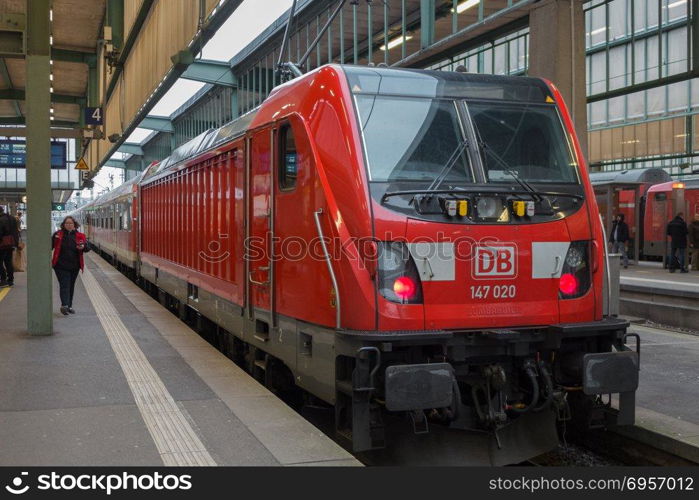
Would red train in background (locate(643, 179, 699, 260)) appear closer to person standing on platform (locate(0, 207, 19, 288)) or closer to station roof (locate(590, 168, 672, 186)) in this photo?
station roof (locate(590, 168, 672, 186))

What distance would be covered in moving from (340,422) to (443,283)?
1.23 m

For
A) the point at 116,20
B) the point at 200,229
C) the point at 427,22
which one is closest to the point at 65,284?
the point at 200,229

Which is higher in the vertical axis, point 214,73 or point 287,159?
point 214,73

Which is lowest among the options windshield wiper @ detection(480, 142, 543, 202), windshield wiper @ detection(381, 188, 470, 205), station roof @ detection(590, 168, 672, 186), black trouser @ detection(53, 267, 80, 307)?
black trouser @ detection(53, 267, 80, 307)

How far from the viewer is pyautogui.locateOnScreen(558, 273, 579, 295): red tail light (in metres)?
5.98

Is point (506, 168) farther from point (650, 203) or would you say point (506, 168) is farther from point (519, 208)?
point (650, 203)

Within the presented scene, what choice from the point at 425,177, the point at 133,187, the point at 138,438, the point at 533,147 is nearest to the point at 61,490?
the point at 138,438

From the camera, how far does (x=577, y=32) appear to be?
1305cm

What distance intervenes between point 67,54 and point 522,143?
17183 mm

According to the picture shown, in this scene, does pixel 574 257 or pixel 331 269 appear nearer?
pixel 331 269

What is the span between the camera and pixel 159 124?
140ft

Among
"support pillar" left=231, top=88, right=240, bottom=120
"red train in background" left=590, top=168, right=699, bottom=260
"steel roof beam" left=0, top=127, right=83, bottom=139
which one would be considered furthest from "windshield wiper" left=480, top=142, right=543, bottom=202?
"support pillar" left=231, top=88, right=240, bottom=120

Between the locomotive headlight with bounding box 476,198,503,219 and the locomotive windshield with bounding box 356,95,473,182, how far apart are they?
23 centimetres

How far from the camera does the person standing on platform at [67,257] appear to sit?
1247 cm
